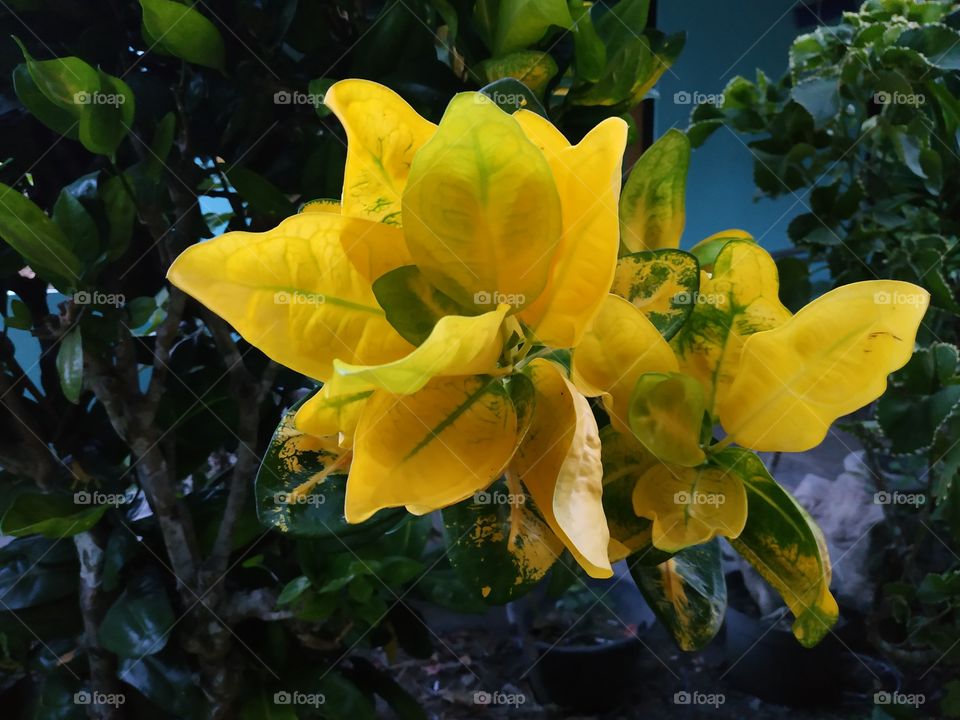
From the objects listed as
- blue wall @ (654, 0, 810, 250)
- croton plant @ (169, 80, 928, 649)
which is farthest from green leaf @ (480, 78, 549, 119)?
blue wall @ (654, 0, 810, 250)

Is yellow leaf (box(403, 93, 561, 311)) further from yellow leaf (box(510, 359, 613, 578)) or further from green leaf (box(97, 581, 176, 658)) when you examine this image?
green leaf (box(97, 581, 176, 658))

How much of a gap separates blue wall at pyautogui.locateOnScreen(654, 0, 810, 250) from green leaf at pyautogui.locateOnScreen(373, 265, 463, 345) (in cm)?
150

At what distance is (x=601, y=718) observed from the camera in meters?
1.15

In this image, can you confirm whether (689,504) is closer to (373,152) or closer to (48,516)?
(373,152)

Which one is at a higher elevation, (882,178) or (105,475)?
(882,178)

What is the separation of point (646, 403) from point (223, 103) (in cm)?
45

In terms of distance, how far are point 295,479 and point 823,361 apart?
7.1 inches

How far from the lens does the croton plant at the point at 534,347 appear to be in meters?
0.18

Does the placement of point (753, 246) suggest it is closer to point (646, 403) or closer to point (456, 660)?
point (646, 403)

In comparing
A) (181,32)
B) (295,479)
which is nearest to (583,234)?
(295,479)

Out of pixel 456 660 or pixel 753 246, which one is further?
pixel 456 660

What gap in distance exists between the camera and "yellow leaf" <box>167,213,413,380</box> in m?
0.19

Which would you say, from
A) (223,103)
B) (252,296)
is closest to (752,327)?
(252,296)

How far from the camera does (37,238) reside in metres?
0.48
